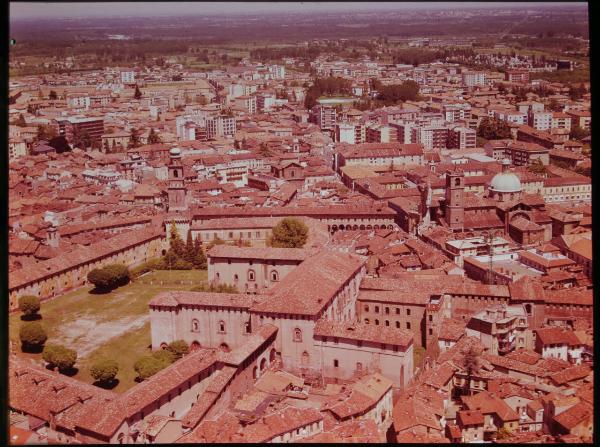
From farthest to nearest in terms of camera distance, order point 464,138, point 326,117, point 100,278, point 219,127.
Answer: point 219,127
point 326,117
point 464,138
point 100,278

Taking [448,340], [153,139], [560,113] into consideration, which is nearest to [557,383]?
[448,340]

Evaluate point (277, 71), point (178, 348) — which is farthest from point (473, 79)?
point (178, 348)

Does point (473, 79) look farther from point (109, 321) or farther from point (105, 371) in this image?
point (105, 371)

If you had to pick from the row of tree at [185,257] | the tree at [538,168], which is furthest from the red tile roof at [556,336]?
the tree at [538,168]

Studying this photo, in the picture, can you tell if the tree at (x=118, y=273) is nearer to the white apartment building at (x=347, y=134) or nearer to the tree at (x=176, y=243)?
the tree at (x=176, y=243)

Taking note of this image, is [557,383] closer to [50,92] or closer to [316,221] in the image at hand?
[316,221]

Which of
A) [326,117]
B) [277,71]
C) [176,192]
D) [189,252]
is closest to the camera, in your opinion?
[189,252]
